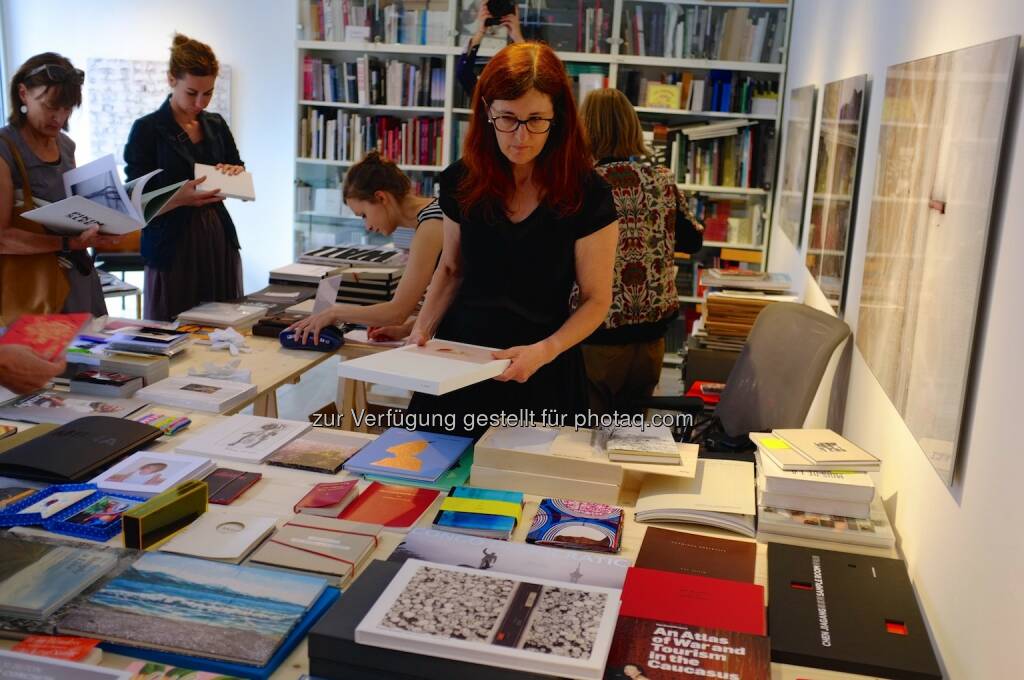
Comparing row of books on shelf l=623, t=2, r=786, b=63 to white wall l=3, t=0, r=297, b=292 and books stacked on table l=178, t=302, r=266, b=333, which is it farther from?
books stacked on table l=178, t=302, r=266, b=333

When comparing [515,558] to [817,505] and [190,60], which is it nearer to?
[817,505]

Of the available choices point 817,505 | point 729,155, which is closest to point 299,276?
point 817,505

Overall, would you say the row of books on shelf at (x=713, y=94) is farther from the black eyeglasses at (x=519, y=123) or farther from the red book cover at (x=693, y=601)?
the red book cover at (x=693, y=601)

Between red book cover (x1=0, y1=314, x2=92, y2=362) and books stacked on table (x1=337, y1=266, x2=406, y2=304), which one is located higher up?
red book cover (x1=0, y1=314, x2=92, y2=362)

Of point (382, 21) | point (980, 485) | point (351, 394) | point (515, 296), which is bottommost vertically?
point (351, 394)

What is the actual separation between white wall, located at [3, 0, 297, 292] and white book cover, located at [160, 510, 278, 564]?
546 cm

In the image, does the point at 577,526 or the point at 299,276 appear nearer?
the point at 577,526

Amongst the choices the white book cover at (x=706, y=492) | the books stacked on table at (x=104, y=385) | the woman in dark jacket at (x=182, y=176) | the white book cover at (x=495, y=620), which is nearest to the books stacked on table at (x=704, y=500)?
the white book cover at (x=706, y=492)

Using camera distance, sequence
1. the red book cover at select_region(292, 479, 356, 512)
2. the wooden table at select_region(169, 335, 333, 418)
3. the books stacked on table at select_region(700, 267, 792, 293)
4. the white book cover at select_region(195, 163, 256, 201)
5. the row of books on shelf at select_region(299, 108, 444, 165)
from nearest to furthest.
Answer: the red book cover at select_region(292, 479, 356, 512) → the wooden table at select_region(169, 335, 333, 418) → the white book cover at select_region(195, 163, 256, 201) → the books stacked on table at select_region(700, 267, 792, 293) → the row of books on shelf at select_region(299, 108, 444, 165)

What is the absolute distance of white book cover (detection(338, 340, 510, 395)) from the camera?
72.4 inches

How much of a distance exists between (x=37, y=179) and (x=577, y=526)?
2.64 m

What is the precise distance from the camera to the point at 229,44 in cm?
682

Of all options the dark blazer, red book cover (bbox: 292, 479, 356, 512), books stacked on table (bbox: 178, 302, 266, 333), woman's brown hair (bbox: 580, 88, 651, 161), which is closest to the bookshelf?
the dark blazer

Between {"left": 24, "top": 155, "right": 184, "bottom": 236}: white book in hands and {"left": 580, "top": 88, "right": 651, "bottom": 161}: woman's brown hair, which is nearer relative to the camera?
{"left": 24, "top": 155, "right": 184, "bottom": 236}: white book in hands
